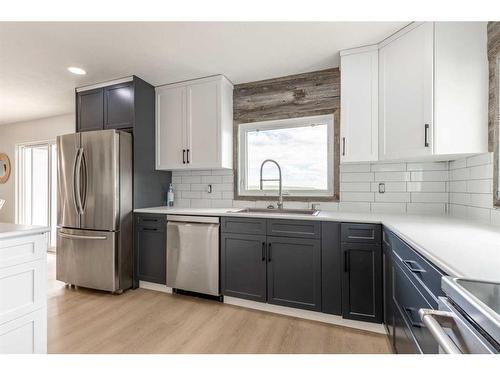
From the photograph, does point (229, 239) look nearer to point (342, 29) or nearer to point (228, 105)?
point (228, 105)

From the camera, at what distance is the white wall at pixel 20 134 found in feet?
13.7

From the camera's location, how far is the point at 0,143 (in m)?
4.82

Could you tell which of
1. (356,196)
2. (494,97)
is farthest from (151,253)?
(494,97)

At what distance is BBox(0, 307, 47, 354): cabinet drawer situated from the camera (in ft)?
4.26

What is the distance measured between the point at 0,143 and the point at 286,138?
18.8 ft

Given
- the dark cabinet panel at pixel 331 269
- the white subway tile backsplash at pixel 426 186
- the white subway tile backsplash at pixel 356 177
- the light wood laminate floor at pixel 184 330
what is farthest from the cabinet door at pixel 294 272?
the white subway tile backsplash at pixel 426 186

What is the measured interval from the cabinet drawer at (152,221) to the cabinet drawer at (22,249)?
1139 mm

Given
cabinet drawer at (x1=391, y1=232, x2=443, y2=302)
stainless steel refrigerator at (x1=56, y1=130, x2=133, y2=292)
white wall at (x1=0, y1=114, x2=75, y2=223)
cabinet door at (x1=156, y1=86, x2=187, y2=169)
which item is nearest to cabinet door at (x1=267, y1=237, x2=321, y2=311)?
cabinet drawer at (x1=391, y1=232, x2=443, y2=302)

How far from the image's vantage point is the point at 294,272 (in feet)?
6.80

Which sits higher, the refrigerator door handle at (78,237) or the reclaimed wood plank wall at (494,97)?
the reclaimed wood plank wall at (494,97)

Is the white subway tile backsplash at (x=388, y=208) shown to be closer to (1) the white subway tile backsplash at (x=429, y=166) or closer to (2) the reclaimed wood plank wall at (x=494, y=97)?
A: (1) the white subway tile backsplash at (x=429, y=166)

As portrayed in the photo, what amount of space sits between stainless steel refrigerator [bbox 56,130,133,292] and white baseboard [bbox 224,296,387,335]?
50.4 inches

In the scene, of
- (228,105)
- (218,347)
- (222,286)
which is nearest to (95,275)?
(222,286)

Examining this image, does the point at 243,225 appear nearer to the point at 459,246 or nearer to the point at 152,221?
the point at 152,221
